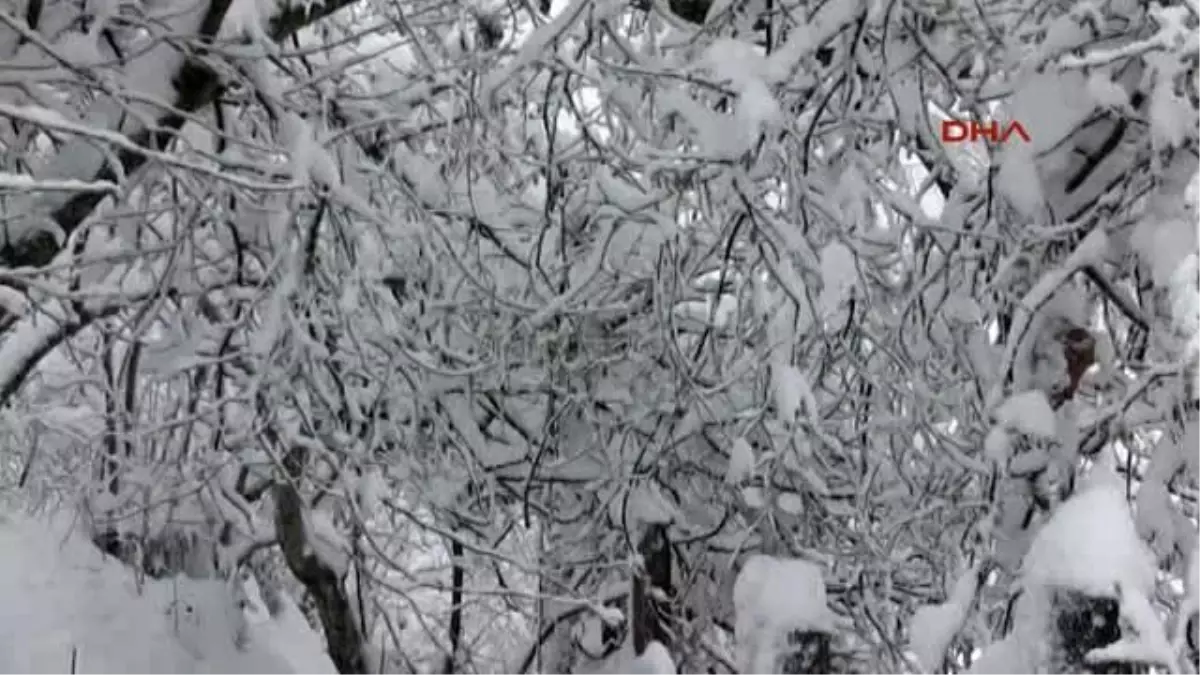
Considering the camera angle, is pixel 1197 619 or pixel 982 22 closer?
pixel 1197 619

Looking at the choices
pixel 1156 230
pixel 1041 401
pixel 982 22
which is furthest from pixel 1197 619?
pixel 982 22

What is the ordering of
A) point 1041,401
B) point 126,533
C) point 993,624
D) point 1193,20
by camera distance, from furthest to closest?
point 126,533 < point 993,624 < point 1041,401 < point 1193,20

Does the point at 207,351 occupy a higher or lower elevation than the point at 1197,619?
higher

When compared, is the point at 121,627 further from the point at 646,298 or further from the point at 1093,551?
the point at 1093,551

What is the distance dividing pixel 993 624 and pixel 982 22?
1.21m

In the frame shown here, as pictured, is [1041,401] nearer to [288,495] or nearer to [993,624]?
[993,624]

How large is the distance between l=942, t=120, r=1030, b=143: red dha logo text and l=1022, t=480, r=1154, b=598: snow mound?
0.72 metres

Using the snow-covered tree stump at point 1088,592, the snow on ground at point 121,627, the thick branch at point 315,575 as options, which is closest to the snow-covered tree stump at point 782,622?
the snow-covered tree stump at point 1088,592

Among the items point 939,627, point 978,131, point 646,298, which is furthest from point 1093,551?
point 646,298

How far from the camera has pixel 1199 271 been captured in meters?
2.16

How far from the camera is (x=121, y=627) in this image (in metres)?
6.48

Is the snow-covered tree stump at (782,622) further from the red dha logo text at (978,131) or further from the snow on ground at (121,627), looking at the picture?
the snow on ground at (121,627)

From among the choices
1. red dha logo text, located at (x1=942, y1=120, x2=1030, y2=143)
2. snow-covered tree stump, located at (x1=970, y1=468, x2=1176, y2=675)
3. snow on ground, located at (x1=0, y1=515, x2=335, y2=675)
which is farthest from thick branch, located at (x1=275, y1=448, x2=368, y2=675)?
snow-covered tree stump, located at (x1=970, y1=468, x2=1176, y2=675)

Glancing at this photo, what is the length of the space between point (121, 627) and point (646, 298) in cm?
324
